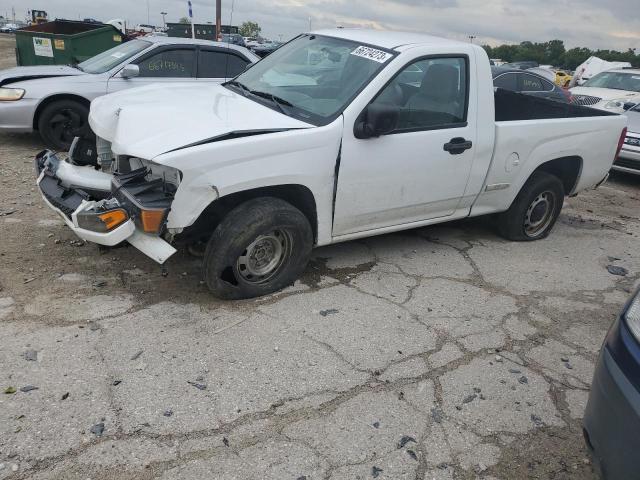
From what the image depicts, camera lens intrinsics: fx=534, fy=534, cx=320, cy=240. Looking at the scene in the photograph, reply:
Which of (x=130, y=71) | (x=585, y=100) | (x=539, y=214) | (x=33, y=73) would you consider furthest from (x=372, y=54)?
(x=585, y=100)

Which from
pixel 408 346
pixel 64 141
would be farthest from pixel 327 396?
pixel 64 141

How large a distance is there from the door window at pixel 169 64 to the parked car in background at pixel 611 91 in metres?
8.50

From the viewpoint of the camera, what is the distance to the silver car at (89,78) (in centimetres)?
688

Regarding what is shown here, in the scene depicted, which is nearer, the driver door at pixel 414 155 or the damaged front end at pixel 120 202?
the damaged front end at pixel 120 202

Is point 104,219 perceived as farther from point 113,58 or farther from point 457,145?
point 113,58

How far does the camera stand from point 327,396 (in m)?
2.92

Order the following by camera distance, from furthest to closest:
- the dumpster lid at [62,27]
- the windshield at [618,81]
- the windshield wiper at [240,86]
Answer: the windshield at [618,81]
the dumpster lid at [62,27]
the windshield wiper at [240,86]

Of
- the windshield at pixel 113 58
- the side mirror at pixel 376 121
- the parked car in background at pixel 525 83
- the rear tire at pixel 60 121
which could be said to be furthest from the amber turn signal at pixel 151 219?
the parked car in background at pixel 525 83

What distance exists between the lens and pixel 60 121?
23.4 ft

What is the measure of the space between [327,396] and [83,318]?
164cm

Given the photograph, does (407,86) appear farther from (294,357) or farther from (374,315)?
(294,357)

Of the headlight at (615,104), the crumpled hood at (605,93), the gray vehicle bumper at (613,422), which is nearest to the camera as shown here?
the gray vehicle bumper at (613,422)

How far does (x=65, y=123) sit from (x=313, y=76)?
4.49 metres

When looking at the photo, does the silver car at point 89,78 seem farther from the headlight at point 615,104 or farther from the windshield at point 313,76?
the headlight at point 615,104
